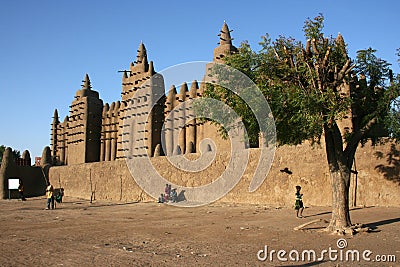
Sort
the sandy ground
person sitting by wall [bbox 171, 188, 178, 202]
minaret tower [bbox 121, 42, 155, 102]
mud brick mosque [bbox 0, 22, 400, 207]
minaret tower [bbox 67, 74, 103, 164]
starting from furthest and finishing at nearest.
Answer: minaret tower [bbox 67, 74, 103, 164], minaret tower [bbox 121, 42, 155, 102], person sitting by wall [bbox 171, 188, 178, 202], mud brick mosque [bbox 0, 22, 400, 207], the sandy ground

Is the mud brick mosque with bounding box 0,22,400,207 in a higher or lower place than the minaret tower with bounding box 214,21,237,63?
lower

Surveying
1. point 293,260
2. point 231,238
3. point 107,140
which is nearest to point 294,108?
point 231,238

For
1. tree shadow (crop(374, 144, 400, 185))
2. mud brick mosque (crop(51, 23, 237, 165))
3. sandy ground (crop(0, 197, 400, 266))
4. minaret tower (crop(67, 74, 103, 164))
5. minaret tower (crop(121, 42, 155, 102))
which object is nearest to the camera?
sandy ground (crop(0, 197, 400, 266))

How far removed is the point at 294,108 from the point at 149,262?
232 inches

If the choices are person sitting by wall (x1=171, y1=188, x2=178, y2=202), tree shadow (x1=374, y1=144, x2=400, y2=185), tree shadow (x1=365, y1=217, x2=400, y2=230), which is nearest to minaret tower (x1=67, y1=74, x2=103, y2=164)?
person sitting by wall (x1=171, y1=188, x2=178, y2=202)

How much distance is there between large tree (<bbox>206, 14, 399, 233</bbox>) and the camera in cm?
1075

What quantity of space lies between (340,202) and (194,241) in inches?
158

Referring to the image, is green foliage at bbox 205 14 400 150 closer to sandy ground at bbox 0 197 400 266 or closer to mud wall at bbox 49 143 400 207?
sandy ground at bbox 0 197 400 266

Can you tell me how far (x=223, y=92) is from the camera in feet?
41.2

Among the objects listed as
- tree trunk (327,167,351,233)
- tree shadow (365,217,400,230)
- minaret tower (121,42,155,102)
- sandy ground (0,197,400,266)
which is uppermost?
minaret tower (121,42,155,102)

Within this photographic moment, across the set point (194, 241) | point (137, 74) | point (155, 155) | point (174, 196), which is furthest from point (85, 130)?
point (194, 241)

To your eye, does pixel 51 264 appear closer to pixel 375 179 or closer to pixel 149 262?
pixel 149 262

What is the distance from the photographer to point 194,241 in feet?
34.4

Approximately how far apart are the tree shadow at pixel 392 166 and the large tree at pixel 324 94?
4.01 meters
